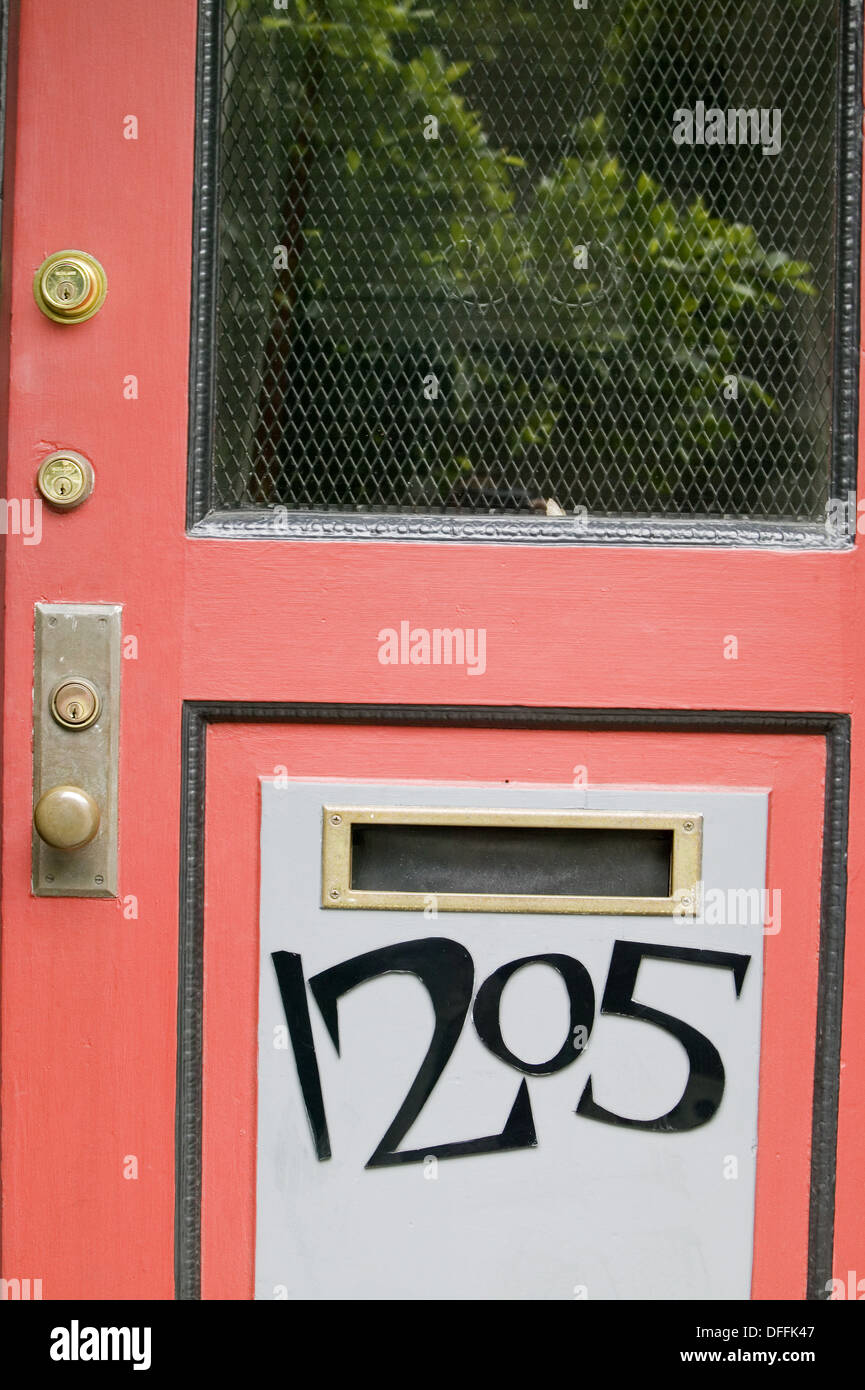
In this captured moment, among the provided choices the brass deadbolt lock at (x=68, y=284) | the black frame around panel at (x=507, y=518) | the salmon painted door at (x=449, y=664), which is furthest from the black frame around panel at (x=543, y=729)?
the brass deadbolt lock at (x=68, y=284)

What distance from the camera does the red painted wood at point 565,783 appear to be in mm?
1236

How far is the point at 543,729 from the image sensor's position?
1.24 m

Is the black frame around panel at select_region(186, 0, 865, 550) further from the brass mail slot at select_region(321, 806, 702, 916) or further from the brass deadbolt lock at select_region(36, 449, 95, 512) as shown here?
the brass mail slot at select_region(321, 806, 702, 916)

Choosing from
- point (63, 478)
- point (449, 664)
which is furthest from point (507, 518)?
point (63, 478)

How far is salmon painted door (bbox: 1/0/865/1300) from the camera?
4.01 ft

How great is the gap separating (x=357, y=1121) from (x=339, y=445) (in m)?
0.70

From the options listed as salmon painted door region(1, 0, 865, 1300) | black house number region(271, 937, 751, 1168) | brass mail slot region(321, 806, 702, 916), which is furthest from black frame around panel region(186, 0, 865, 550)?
black house number region(271, 937, 751, 1168)

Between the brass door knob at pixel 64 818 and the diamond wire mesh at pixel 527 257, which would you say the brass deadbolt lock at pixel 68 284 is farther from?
the brass door knob at pixel 64 818

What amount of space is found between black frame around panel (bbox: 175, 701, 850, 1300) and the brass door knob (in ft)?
0.32

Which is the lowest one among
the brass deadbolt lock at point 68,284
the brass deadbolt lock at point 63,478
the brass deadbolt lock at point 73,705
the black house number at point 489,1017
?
the black house number at point 489,1017

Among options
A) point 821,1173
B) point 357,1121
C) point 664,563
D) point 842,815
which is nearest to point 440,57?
point 664,563

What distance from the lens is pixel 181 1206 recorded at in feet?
4.09

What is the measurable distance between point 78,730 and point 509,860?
464 millimetres
